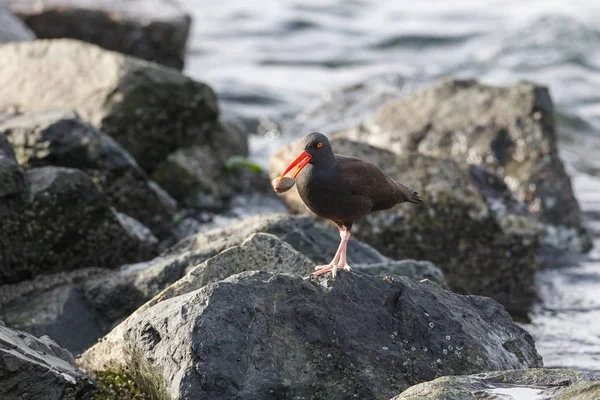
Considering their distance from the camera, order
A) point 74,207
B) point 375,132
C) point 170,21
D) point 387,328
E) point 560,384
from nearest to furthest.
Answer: point 560,384
point 387,328
point 74,207
point 375,132
point 170,21

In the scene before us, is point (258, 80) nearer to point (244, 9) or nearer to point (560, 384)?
point (244, 9)

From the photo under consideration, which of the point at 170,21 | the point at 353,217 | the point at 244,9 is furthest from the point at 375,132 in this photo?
the point at 244,9

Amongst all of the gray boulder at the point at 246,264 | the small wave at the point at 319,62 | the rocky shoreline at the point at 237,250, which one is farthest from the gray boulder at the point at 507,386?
the small wave at the point at 319,62

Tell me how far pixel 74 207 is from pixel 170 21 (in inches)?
291

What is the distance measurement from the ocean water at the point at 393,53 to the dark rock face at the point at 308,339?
573 cm

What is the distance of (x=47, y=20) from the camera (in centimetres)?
1366

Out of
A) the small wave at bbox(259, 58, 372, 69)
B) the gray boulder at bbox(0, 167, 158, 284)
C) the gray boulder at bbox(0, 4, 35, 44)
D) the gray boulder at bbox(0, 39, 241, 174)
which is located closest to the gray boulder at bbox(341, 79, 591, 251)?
the gray boulder at bbox(0, 39, 241, 174)

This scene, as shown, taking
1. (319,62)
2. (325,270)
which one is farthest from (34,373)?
(319,62)

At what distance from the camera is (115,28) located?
44.4 feet

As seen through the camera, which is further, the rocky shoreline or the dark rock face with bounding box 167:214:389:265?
the dark rock face with bounding box 167:214:389:265

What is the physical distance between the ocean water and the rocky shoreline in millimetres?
1842

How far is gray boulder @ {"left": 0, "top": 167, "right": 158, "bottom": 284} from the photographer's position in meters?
6.36

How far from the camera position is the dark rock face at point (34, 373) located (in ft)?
14.6

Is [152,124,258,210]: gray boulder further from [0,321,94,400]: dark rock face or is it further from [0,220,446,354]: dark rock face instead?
[0,321,94,400]: dark rock face
